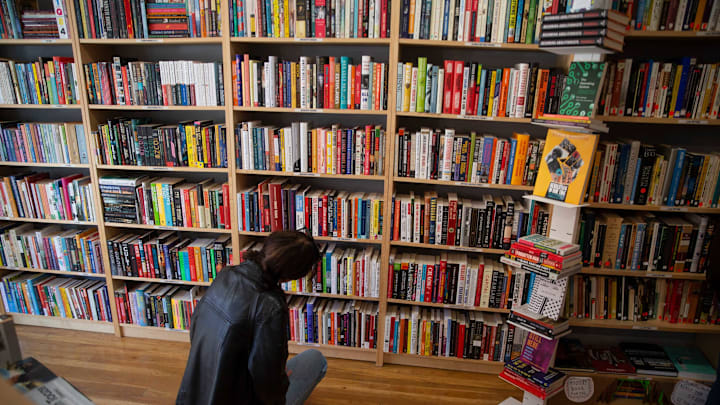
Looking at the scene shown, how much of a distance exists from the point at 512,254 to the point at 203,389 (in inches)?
59.0

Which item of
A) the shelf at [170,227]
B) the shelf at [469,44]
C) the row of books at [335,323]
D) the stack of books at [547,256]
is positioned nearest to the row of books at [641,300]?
the stack of books at [547,256]

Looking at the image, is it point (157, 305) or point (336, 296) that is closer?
point (336, 296)

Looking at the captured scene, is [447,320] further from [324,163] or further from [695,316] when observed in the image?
[695,316]

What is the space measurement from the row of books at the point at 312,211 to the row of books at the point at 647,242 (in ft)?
4.01

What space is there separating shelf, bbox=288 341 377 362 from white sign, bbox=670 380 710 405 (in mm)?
1779

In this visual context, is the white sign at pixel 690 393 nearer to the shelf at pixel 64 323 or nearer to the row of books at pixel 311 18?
the row of books at pixel 311 18

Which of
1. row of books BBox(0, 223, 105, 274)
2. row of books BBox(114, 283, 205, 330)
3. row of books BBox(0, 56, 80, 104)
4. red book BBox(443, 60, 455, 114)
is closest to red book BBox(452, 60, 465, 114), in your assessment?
red book BBox(443, 60, 455, 114)

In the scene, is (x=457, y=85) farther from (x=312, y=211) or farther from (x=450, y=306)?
(x=450, y=306)

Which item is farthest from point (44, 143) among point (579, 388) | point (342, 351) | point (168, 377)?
point (579, 388)

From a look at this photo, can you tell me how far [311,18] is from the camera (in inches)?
90.4

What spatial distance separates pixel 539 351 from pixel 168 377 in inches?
86.9

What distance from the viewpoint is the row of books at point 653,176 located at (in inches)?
86.0

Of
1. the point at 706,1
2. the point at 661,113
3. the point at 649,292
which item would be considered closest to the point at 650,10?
the point at 706,1

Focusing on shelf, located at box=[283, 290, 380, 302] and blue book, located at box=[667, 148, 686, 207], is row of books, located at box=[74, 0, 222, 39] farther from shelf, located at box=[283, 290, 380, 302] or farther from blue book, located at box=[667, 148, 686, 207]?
blue book, located at box=[667, 148, 686, 207]
